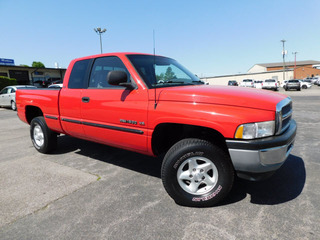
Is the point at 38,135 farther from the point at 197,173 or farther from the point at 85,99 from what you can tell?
the point at 197,173

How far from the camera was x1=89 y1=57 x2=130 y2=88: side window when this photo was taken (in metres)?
3.32

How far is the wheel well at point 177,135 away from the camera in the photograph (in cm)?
260

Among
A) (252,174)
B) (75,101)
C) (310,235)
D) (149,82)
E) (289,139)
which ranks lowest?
(310,235)

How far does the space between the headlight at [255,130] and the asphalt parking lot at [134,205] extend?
0.87 meters

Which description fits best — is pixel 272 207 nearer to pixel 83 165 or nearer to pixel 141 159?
pixel 141 159

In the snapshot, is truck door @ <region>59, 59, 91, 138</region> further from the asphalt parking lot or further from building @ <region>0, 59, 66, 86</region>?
building @ <region>0, 59, 66, 86</region>

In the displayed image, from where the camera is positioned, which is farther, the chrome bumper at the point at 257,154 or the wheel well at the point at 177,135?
the wheel well at the point at 177,135

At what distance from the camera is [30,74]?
32250 millimetres

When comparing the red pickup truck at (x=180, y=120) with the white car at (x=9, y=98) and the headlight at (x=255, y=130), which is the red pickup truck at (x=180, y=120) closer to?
the headlight at (x=255, y=130)

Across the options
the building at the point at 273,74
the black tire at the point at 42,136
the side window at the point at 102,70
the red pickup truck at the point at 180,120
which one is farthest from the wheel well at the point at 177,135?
the building at the point at 273,74

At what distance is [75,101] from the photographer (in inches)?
A: 142

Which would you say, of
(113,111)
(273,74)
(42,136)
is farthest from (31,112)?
(273,74)

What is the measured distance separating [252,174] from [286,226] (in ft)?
1.84

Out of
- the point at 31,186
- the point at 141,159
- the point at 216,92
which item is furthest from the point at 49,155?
the point at 216,92
